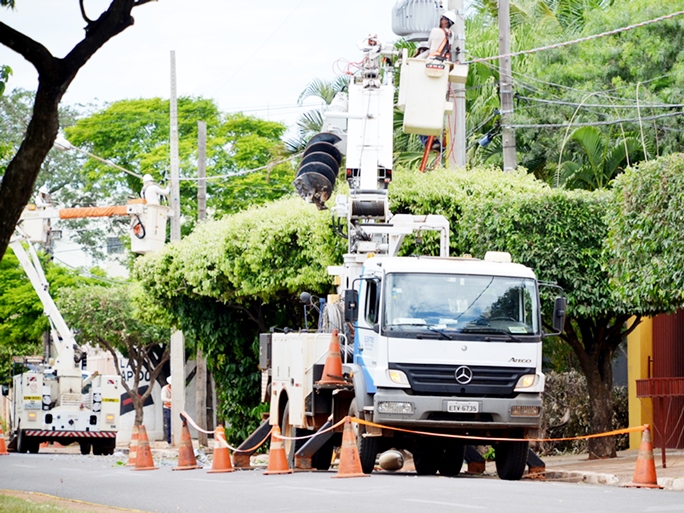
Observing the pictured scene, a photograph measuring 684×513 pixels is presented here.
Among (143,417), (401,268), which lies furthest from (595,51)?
(143,417)

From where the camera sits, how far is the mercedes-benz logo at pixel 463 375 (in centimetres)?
1684

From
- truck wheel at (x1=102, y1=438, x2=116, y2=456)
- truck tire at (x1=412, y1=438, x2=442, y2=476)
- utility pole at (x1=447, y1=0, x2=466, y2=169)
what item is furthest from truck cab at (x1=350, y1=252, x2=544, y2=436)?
truck wheel at (x1=102, y1=438, x2=116, y2=456)

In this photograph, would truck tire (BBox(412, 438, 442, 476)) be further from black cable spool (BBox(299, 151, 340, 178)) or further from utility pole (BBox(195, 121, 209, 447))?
utility pole (BBox(195, 121, 209, 447))

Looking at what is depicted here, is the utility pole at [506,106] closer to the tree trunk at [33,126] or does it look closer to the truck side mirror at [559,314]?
the truck side mirror at [559,314]

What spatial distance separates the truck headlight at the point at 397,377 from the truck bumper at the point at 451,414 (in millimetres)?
120

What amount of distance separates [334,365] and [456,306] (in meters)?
2.35

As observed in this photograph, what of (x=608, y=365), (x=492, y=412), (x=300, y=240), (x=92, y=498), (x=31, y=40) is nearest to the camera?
(x=31, y=40)

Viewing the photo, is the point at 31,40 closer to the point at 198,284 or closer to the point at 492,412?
the point at 492,412

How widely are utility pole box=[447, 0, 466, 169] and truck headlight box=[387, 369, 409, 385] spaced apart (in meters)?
8.04

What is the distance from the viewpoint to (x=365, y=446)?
17625 mm

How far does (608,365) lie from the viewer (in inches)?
939

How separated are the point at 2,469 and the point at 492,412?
33.4 ft

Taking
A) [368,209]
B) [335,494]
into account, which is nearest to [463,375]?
[335,494]

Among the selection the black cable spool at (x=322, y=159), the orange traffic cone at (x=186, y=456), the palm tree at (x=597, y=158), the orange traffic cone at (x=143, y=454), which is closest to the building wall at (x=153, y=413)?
the palm tree at (x=597, y=158)
